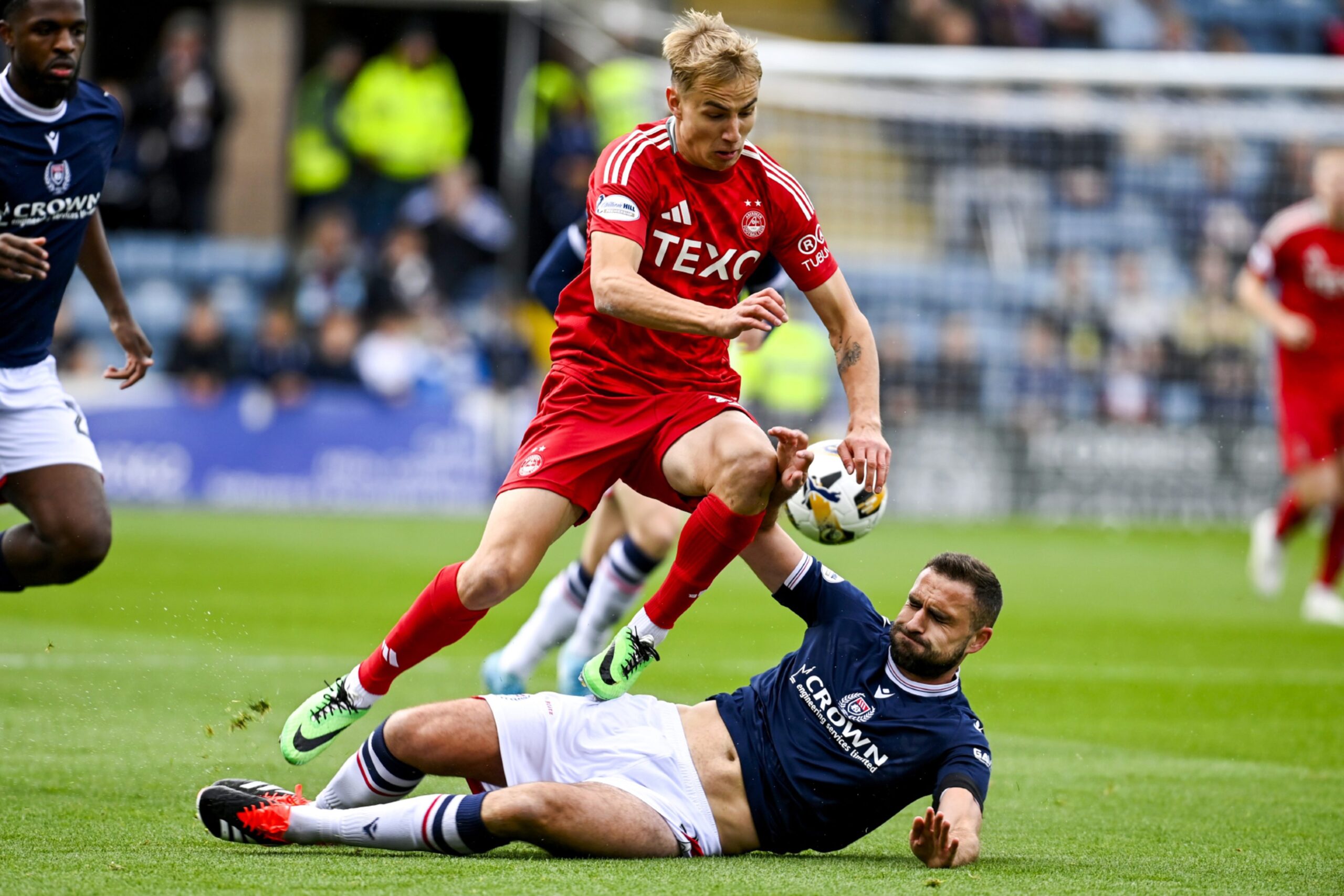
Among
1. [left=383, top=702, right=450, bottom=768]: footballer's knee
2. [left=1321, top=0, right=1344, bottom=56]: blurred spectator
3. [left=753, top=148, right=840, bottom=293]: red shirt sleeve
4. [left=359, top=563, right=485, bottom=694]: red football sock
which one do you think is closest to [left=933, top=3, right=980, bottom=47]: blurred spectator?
[left=1321, top=0, right=1344, bottom=56]: blurred spectator

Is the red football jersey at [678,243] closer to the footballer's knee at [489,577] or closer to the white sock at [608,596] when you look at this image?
the footballer's knee at [489,577]

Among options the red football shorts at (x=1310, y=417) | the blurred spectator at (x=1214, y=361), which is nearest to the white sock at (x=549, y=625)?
the red football shorts at (x=1310, y=417)

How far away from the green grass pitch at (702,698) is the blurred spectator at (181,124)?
512 cm

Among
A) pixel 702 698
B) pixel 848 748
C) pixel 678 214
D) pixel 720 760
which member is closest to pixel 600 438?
pixel 678 214

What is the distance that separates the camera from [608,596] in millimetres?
7840

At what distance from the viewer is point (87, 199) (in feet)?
21.3

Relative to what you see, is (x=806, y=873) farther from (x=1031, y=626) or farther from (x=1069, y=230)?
(x=1069, y=230)

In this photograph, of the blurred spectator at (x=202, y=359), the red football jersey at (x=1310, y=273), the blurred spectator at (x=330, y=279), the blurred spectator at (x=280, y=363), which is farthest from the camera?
the blurred spectator at (x=330, y=279)

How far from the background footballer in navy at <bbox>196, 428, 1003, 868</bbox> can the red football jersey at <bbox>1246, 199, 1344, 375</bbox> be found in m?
8.00

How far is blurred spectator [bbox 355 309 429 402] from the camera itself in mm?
18766

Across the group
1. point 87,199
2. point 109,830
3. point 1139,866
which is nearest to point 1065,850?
point 1139,866

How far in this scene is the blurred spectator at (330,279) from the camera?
19297mm

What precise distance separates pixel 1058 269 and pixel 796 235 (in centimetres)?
1430

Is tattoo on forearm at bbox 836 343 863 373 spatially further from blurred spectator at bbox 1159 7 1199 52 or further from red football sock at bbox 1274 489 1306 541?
blurred spectator at bbox 1159 7 1199 52
